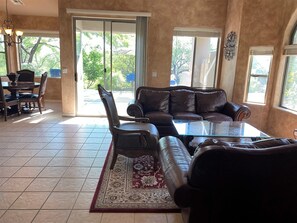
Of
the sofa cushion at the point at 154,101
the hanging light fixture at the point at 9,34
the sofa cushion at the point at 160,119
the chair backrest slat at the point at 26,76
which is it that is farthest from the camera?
the chair backrest slat at the point at 26,76

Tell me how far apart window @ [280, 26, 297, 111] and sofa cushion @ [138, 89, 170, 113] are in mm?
2394

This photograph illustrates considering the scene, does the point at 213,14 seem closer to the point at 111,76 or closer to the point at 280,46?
the point at 280,46

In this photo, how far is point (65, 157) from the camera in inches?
133

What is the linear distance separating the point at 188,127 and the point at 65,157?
1880mm

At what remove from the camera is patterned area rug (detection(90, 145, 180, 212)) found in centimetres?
225

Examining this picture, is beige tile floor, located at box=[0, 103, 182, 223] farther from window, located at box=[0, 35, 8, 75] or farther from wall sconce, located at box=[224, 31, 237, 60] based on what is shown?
wall sconce, located at box=[224, 31, 237, 60]

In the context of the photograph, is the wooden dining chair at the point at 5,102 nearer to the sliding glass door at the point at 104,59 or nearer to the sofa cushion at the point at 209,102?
the sliding glass door at the point at 104,59

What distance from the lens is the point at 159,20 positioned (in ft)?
18.0

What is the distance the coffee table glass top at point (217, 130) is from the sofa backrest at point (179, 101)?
98 cm

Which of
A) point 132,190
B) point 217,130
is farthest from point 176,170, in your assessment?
point 217,130

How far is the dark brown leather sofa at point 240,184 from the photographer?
1.34m

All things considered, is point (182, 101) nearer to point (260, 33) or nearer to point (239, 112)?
point (239, 112)

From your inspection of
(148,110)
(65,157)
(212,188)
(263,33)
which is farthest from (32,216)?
(263,33)

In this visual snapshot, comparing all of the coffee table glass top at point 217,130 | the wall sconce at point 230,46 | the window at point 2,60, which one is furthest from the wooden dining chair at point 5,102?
the wall sconce at point 230,46
